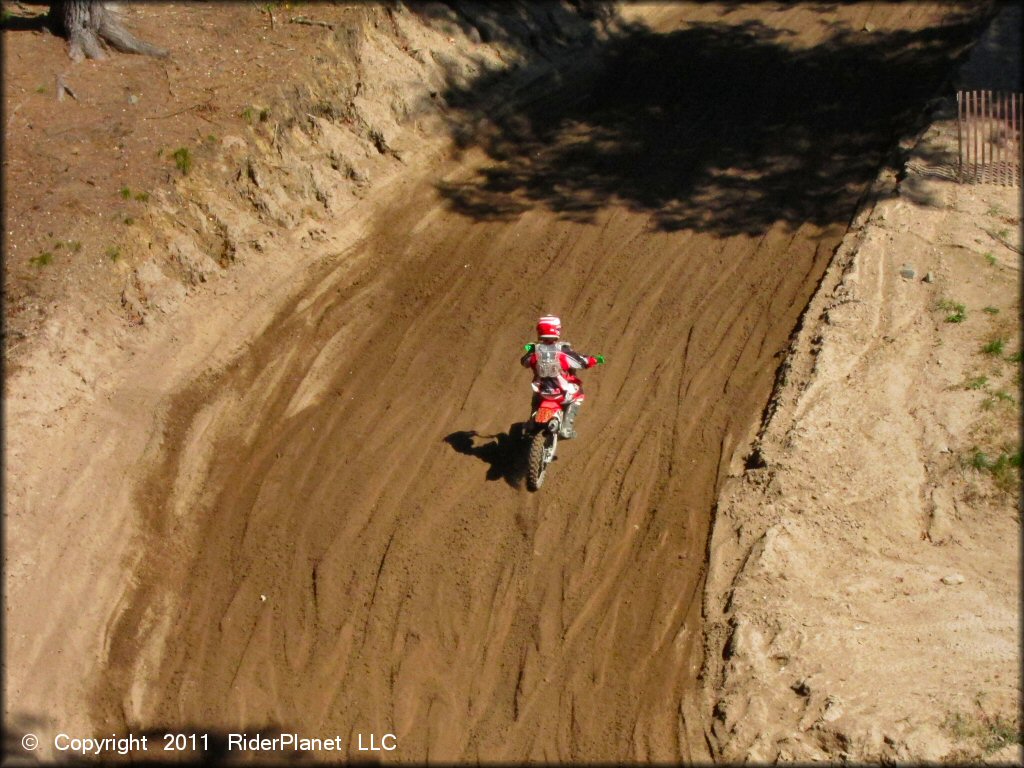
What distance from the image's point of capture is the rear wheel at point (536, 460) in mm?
9805

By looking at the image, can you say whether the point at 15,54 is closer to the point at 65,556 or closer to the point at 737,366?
the point at 65,556

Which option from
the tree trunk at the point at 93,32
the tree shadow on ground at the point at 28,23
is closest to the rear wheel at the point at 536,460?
the tree trunk at the point at 93,32

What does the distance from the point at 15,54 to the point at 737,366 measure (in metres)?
12.6

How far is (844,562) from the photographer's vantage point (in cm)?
888

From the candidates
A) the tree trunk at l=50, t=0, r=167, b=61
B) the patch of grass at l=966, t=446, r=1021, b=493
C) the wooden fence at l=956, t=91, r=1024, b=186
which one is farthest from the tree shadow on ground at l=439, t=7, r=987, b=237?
the patch of grass at l=966, t=446, r=1021, b=493

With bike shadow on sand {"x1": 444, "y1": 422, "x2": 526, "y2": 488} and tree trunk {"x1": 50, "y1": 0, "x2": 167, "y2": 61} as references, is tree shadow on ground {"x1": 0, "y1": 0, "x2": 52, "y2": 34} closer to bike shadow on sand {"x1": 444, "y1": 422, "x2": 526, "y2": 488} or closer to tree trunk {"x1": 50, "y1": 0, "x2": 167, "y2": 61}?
tree trunk {"x1": 50, "y1": 0, "x2": 167, "y2": 61}

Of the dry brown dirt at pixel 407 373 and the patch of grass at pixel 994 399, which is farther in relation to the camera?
the patch of grass at pixel 994 399

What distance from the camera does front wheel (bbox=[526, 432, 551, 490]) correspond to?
9.80 metres

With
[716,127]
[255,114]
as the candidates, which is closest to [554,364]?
[255,114]

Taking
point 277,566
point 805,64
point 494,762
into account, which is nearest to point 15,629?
point 277,566

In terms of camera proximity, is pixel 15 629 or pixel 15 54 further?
pixel 15 54

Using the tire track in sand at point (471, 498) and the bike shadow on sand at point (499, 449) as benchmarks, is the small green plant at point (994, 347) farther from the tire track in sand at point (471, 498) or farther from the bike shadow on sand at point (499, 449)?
the bike shadow on sand at point (499, 449)

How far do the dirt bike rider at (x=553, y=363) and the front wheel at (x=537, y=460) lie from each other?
320 millimetres

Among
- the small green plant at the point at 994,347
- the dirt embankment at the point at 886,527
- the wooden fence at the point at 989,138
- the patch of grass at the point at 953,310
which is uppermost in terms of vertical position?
the wooden fence at the point at 989,138
